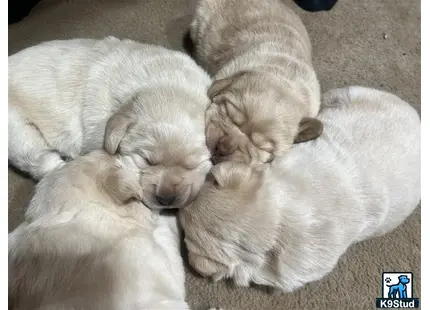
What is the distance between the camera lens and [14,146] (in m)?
2.61

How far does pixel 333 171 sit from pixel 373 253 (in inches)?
31.5

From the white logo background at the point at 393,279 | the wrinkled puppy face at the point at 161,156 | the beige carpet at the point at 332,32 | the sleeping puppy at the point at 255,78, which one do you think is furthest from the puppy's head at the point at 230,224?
the beige carpet at the point at 332,32

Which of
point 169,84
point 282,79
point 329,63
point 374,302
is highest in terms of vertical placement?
point 169,84

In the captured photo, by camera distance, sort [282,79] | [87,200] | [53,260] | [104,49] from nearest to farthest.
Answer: [53,260], [87,200], [282,79], [104,49]

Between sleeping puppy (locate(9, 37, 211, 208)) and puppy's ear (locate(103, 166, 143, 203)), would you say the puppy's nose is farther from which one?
puppy's ear (locate(103, 166, 143, 203))

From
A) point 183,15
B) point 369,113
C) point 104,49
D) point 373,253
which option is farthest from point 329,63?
point 104,49

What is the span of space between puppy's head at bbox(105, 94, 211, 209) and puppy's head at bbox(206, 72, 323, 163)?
0.13m

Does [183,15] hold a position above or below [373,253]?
above

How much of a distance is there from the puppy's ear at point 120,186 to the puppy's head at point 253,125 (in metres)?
0.47

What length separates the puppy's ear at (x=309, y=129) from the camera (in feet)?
7.68

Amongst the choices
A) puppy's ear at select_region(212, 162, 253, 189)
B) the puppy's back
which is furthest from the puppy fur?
the puppy's back

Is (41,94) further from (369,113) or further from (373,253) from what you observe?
(373,253)

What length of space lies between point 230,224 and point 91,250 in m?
0.62

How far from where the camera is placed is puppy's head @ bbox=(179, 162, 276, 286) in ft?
6.59
